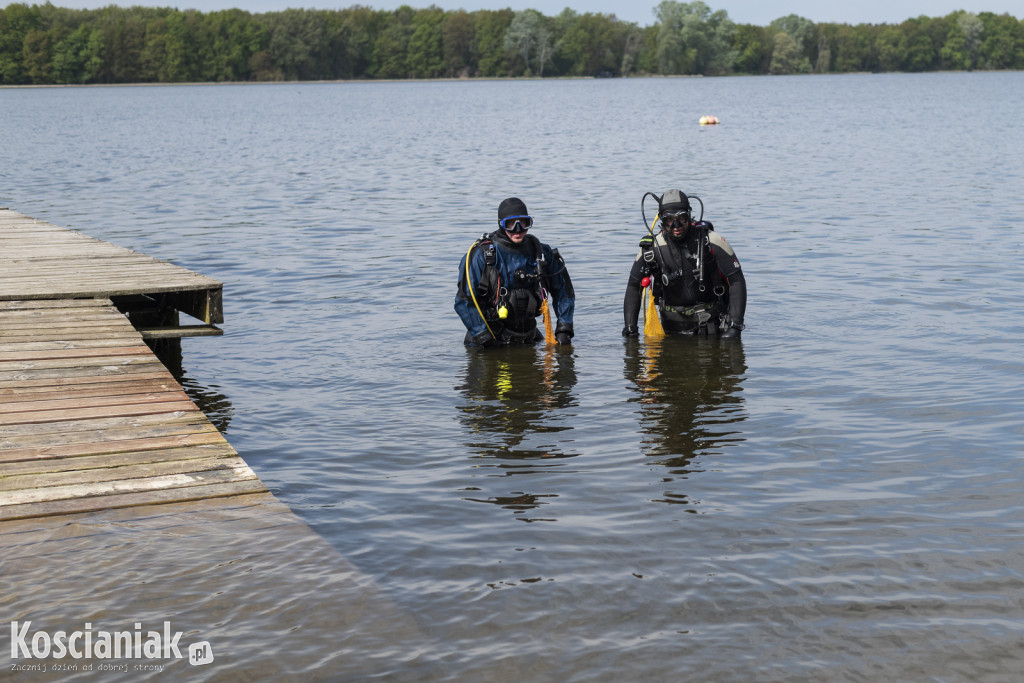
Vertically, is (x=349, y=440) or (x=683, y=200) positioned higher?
(x=683, y=200)

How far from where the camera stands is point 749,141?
39.2 meters

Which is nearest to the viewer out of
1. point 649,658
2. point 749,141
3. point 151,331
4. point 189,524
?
point 649,658

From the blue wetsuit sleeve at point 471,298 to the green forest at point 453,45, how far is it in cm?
14555

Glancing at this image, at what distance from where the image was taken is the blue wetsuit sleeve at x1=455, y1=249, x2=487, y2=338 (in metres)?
8.94

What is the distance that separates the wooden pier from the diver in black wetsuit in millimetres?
3607

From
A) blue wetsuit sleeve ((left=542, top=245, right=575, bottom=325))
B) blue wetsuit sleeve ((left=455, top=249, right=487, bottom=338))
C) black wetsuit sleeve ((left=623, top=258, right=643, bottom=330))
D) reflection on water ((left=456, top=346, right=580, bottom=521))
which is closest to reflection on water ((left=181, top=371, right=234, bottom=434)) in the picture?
reflection on water ((left=456, top=346, right=580, bottom=521))

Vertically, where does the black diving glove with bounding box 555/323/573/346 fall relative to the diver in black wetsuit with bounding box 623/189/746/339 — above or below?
below

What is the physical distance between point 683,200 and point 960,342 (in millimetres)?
2968

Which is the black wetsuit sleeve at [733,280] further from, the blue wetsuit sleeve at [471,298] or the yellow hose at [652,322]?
the blue wetsuit sleeve at [471,298]

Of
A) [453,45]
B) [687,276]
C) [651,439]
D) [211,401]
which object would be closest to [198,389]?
[211,401]

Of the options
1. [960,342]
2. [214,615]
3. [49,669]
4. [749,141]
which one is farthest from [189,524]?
[749,141]

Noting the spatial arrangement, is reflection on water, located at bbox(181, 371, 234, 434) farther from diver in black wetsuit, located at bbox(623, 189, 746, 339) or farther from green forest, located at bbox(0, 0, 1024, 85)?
green forest, located at bbox(0, 0, 1024, 85)

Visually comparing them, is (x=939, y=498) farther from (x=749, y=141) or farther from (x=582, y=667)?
(x=749, y=141)

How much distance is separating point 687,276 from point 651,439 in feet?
8.68
